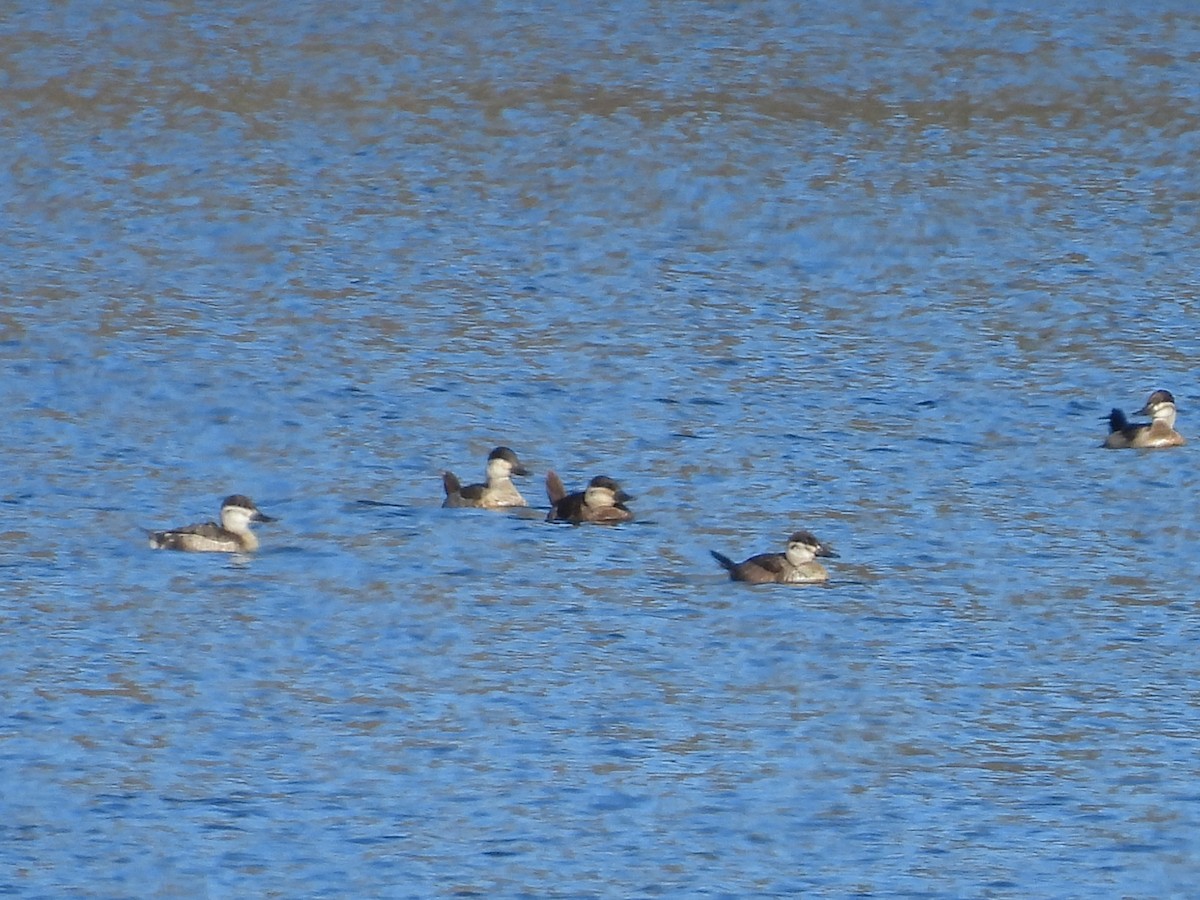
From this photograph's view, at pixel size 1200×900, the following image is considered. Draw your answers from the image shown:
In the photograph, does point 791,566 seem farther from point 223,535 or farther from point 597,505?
point 223,535

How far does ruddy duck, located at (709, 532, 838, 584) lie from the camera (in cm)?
1350

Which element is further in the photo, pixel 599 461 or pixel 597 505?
pixel 599 461

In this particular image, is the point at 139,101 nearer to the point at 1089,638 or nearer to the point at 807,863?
the point at 1089,638

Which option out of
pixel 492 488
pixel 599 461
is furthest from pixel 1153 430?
pixel 492 488

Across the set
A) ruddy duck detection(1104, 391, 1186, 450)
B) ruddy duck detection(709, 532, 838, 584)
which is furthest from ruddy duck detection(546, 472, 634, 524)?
ruddy duck detection(1104, 391, 1186, 450)

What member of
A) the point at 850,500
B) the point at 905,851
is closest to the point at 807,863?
the point at 905,851

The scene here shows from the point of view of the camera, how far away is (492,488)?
15469mm

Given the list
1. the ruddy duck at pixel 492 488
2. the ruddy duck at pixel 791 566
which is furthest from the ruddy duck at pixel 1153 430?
the ruddy duck at pixel 492 488

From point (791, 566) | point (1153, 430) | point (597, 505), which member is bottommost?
point (791, 566)

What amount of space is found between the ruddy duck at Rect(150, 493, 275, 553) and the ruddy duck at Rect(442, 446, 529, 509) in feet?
4.89

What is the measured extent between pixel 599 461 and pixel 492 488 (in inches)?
51.2

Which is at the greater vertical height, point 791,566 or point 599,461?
point 599,461

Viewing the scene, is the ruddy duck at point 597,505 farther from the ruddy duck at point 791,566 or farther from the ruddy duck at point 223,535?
the ruddy duck at point 223,535

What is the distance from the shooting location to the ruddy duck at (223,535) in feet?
46.2
